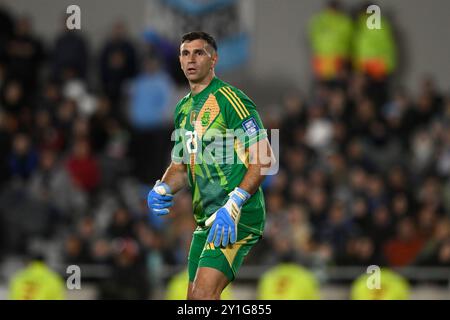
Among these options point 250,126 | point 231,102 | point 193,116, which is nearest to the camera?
point 250,126

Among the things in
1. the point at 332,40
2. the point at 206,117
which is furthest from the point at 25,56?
the point at 206,117

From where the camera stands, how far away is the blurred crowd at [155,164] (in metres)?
13.8

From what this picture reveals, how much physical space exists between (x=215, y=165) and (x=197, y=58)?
71 cm

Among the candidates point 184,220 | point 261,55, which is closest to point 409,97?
point 261,55

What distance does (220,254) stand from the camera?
23.2 ft

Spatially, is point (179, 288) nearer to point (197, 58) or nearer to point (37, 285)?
point (37, 285)

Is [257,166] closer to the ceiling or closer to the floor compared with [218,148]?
closer to the floor

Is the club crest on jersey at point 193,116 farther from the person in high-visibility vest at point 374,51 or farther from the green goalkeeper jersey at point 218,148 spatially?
the person in high-visibility vest at point 374,51

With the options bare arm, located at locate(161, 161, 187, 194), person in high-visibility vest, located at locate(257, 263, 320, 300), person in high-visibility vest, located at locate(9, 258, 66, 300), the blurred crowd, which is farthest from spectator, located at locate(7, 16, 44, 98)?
bare arm, located at locate(161, 161, 187, 194)

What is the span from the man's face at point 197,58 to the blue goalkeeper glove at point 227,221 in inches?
33.7

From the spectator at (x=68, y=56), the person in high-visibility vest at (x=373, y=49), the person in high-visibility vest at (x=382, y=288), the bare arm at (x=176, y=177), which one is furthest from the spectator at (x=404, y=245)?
the bare arm at (x=176, y=177)

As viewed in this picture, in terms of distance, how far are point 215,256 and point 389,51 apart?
10268mm

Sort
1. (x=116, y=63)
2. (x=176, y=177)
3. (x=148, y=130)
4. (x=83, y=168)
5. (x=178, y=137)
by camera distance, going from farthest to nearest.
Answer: (x=116, y=63), (x=148, y=130), (x=83, y=168), (x=176, y=177), (x=178, y=137)
